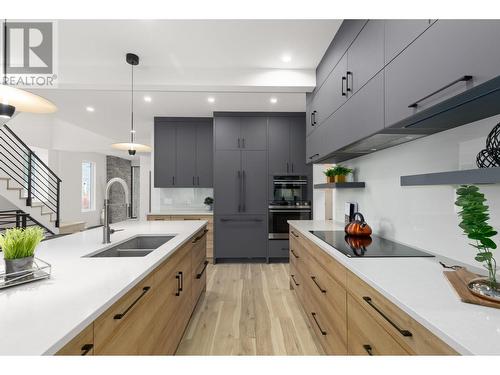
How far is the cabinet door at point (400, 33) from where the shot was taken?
112cm

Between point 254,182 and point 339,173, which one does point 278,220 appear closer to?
point 254,182

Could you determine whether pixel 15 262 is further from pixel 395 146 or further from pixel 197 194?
pixel 197 194

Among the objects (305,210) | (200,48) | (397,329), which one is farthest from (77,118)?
(397,329)

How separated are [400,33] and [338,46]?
105cm

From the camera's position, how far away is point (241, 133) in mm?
4391

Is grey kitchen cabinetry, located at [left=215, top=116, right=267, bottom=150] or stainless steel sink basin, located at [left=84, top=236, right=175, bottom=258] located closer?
stainless steel sink basin, located at [left=84, top=236, right=175, bottom=258]

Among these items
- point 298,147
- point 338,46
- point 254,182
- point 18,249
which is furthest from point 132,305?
point 298,147

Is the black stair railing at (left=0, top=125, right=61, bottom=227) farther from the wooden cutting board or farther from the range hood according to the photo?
the wooden cutting board

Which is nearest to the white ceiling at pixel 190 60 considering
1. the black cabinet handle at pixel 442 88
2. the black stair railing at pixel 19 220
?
the black cabinet handle at pixel 442 88

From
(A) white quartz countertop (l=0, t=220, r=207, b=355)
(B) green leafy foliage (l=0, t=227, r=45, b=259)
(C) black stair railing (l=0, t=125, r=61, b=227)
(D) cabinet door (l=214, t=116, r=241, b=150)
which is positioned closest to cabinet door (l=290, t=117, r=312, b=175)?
(D) cabinet door (l=214, t=116, r=241, b=150)

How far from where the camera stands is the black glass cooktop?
4.85 ft

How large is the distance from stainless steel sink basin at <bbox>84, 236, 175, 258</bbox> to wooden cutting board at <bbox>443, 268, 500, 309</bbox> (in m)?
1.68

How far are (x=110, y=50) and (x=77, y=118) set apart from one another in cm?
286

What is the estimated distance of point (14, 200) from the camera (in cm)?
459
